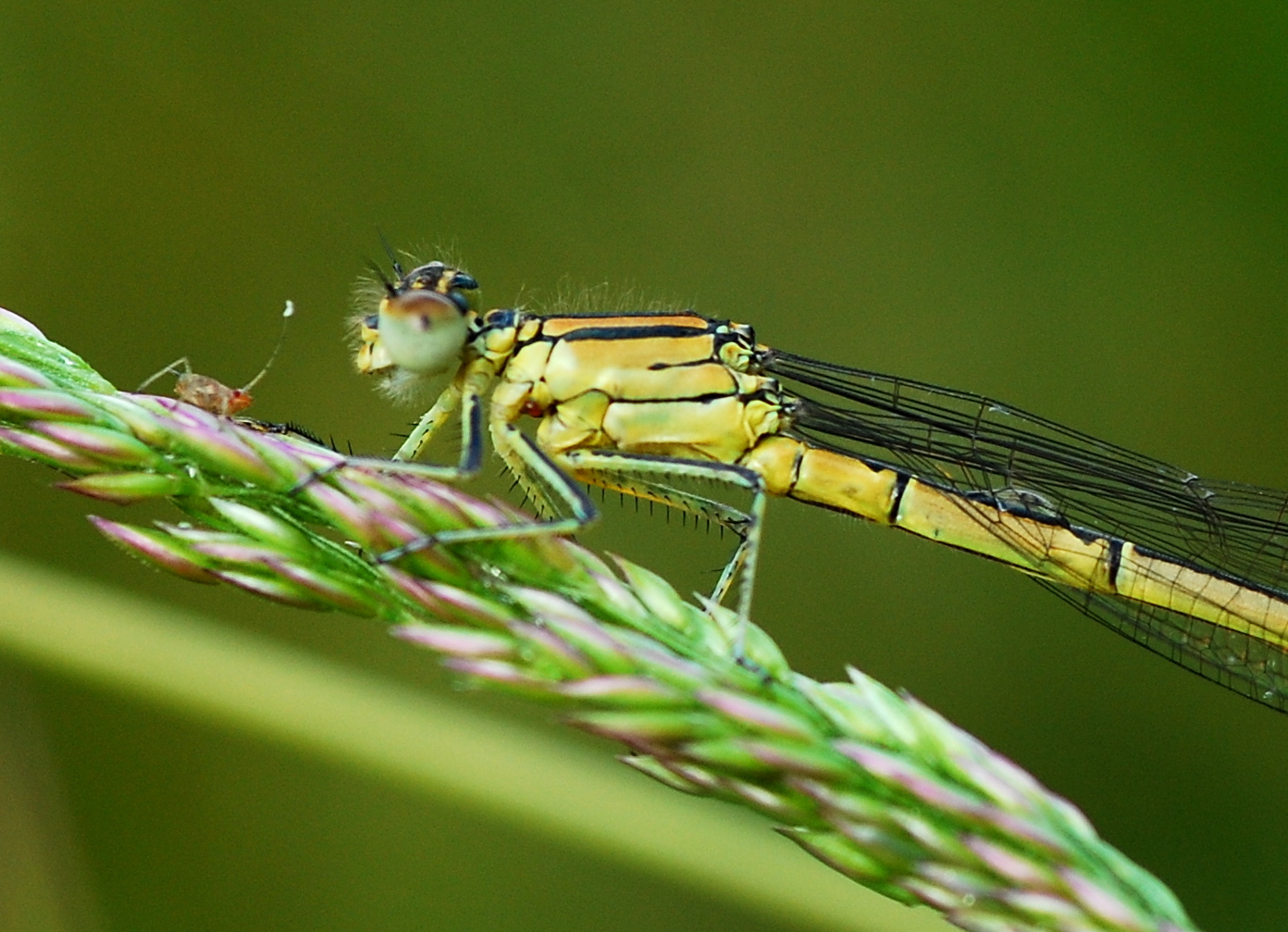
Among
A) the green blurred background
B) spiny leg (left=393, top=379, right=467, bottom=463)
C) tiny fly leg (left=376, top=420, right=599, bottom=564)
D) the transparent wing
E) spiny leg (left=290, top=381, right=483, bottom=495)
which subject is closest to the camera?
tiny fly leg (left=376, top=420, right=599, bottom=564)

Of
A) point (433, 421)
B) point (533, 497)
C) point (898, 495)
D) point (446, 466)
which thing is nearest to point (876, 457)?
point (898, 495)

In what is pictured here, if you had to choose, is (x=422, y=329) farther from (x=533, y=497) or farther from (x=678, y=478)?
(x=678, y=478)

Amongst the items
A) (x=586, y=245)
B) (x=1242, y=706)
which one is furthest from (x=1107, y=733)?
(x=586, y=245)

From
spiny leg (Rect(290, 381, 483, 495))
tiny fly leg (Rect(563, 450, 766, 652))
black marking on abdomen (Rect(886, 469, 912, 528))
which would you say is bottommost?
spiny leg (Rect(290, 381, 483, 495))

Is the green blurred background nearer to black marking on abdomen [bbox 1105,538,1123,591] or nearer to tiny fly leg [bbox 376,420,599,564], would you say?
black marking on abdomen [bbox 1105,538,1123,591]

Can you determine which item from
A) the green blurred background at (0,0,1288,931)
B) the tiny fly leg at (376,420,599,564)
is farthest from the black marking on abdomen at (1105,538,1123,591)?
the tiny fly leg at (376,420,599,564)

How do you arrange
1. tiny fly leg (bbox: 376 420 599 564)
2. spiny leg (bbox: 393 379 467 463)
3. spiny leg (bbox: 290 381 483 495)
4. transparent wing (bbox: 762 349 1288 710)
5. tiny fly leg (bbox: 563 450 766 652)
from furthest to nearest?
transparent wing (bbox: 762 349 1288 710) < spiny leg (bbox: 393 379 467 463) < tiny fly leg (bbox: 563 450 766 652) < spiny leg (bbox: 290 381 483 495) < tiny fly leg (bbox: 376 420 599 564)

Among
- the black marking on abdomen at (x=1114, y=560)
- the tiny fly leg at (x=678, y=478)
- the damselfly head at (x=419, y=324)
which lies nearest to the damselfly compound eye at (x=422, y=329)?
the damselfly head at (x=419, y=324)

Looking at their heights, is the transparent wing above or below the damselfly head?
above
